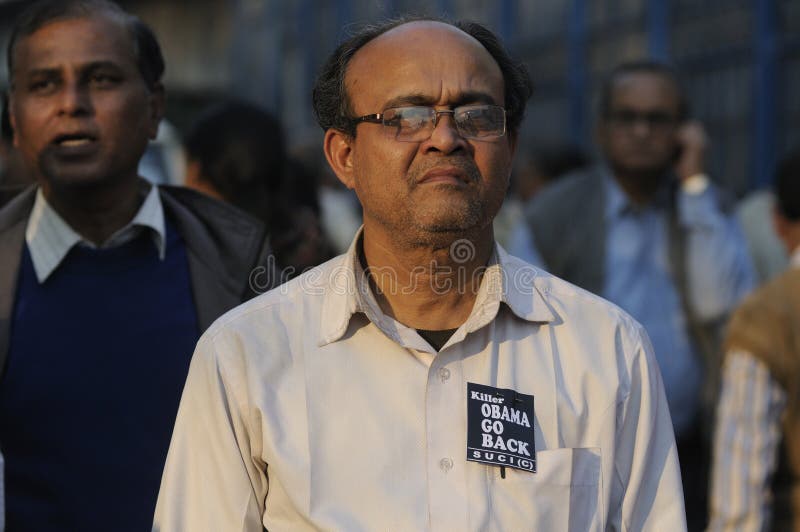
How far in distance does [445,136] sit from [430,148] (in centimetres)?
5

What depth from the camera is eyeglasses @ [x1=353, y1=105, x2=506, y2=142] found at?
2809mm

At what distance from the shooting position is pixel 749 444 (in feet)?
13.4

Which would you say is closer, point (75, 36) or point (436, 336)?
point (436, 336)

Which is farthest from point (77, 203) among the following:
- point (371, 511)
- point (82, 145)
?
point (371, 511)

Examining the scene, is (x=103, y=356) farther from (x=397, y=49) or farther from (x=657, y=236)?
(x=657, y=236)

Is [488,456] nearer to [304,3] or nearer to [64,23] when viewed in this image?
[64,23]

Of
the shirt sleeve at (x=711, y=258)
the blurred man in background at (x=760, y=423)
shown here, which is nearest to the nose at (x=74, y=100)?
the blurred man in background at (x=760, y=423)

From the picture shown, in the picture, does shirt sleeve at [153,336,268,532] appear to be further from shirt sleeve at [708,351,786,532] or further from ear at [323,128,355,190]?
shirt sleeve at [708,351,786,532]

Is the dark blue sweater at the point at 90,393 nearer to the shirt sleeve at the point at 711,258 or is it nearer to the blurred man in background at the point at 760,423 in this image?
the blurred man in background at the point at 760,423

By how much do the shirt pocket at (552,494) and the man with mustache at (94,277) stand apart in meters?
1.15

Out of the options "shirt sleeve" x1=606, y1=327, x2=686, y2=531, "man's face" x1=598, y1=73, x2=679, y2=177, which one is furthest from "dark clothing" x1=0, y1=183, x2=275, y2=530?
"man's face" x1=598, y1=73, x2=679, y2=177

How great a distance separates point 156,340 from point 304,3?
16.6 m

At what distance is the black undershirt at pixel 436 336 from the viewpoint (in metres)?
2.79

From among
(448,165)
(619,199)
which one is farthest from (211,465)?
(619,199)
